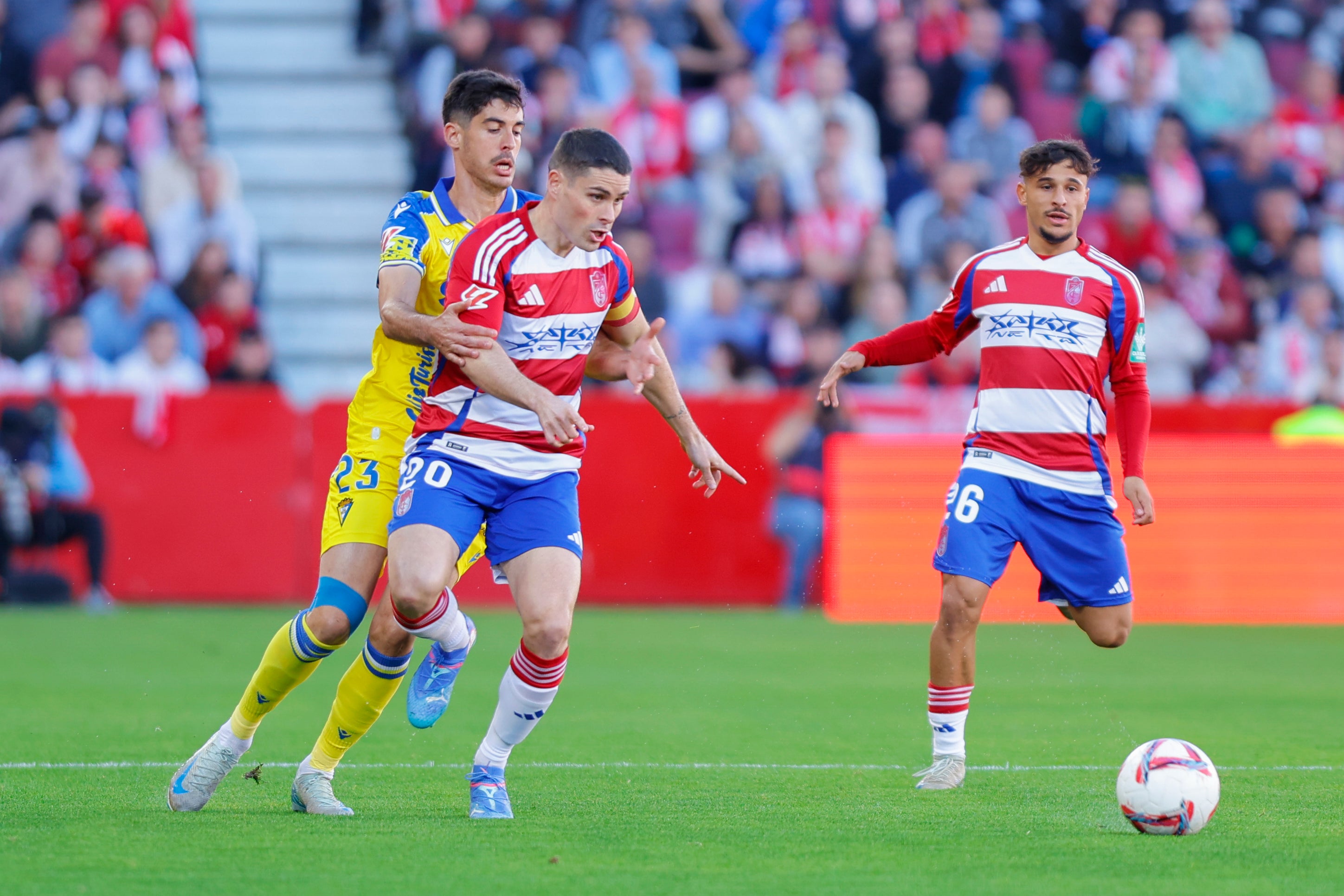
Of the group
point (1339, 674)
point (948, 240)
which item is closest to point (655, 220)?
point (948, 240)

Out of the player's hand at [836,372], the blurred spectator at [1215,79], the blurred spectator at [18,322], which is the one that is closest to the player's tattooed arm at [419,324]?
the player's hand at [836,372]

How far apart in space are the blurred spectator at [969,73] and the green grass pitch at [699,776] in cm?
716

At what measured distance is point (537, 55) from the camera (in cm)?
1678

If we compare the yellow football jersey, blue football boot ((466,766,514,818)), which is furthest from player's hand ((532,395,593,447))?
blue football boot ((466,766,514,818))

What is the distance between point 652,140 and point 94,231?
5015mm

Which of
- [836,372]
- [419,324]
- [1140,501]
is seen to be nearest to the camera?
[419,324]

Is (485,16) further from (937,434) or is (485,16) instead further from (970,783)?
(970,783)

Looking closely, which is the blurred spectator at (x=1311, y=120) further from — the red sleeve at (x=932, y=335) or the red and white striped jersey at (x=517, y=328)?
the red and white striped jersey at (x=517, y=328)

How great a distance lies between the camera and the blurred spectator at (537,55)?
16719mm

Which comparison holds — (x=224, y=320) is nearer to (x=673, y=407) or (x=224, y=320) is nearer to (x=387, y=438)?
(x=387, y=438)

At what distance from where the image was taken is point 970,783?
22.0ft

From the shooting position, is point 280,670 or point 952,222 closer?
point 280,670

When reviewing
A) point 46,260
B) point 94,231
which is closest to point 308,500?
point 46,260

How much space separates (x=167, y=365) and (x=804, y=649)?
5990 mm
